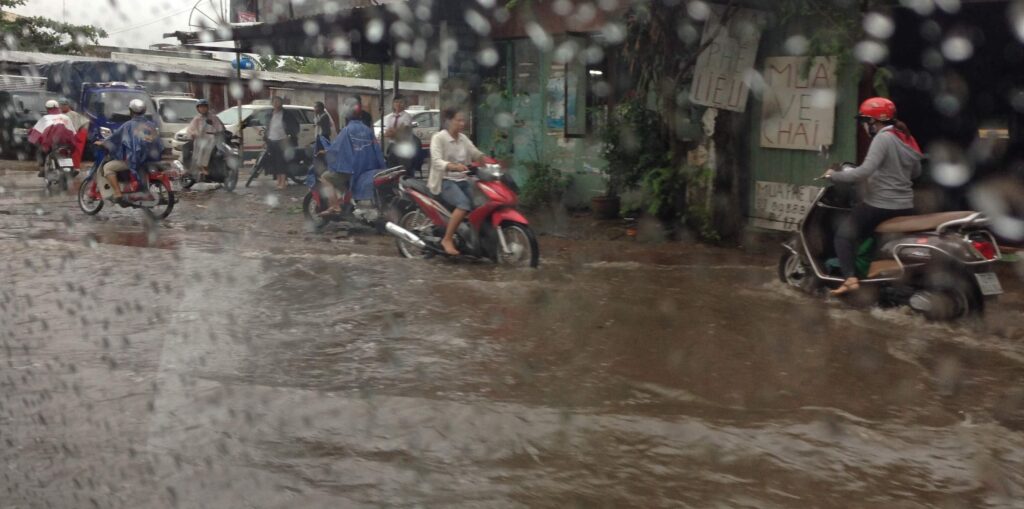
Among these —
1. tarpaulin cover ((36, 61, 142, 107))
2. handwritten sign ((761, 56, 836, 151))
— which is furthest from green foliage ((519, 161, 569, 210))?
tarpaulin cover ((36, 61, 142, 107))

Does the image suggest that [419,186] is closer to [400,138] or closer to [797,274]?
[797,274]

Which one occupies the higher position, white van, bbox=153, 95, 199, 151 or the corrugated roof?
the corrugated roof

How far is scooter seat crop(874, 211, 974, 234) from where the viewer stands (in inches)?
270

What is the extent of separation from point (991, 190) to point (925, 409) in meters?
7.36

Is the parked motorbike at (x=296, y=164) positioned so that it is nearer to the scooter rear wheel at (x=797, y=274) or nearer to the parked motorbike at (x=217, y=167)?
the parked motorbike at (x=217, y=167)

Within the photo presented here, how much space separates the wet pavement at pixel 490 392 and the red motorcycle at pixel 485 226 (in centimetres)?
28

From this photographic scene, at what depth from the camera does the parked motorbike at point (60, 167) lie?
55.0 ft

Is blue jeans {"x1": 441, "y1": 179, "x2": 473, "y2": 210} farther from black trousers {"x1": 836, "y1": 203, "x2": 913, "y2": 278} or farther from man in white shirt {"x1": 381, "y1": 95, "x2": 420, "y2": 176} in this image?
man in white shirt {"x1": 381, "y1": 95, "x2": 420, "y2": 176}

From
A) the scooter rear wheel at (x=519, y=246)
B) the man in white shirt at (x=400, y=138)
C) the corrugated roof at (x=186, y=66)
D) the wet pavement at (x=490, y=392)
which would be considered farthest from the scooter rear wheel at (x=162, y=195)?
the corrugated roof at (x=186, y=66)

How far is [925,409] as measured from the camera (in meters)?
5.16

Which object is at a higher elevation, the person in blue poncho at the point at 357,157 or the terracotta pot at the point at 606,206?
the person in blue poncho at the point at 357,157

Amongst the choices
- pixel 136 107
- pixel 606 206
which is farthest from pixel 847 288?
pixel 136 107

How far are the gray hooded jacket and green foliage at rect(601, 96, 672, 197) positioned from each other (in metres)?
4.67

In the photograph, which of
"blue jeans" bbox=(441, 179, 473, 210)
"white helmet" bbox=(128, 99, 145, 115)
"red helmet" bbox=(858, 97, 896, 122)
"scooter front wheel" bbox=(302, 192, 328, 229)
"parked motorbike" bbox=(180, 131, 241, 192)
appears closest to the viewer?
"red helmet" bbox=(858, 97, 896, 122)
